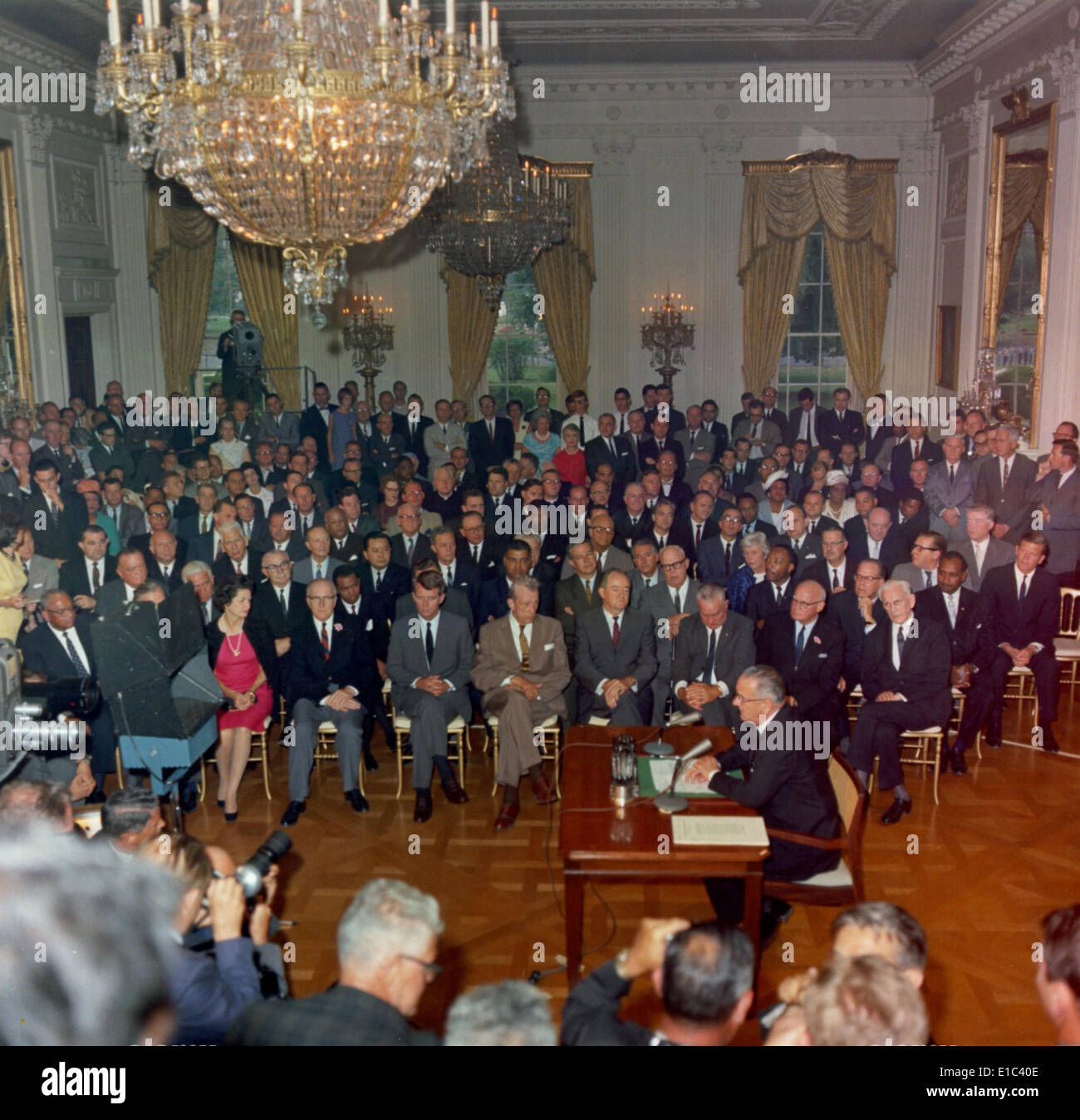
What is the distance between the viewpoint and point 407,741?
6840 mm

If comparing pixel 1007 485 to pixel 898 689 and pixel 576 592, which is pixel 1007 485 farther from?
pixel 576 592

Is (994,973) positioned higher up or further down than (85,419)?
further down

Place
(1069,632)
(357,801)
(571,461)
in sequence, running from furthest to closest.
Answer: (571,461) < (1069,632) < (357,801)

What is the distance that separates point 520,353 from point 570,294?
103cm

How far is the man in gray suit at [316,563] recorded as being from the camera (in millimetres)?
7129

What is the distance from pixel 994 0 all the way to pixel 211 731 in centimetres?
901

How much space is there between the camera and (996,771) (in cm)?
653

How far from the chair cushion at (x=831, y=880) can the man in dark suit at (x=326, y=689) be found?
2608 mm

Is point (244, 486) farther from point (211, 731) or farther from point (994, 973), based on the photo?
point (994, 973)

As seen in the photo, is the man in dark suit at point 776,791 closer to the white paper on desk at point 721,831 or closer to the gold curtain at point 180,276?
the white paper on desk at point 721,831

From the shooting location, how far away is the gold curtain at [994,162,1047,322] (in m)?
9.53

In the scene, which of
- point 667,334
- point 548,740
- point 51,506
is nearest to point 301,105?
point 548,740
